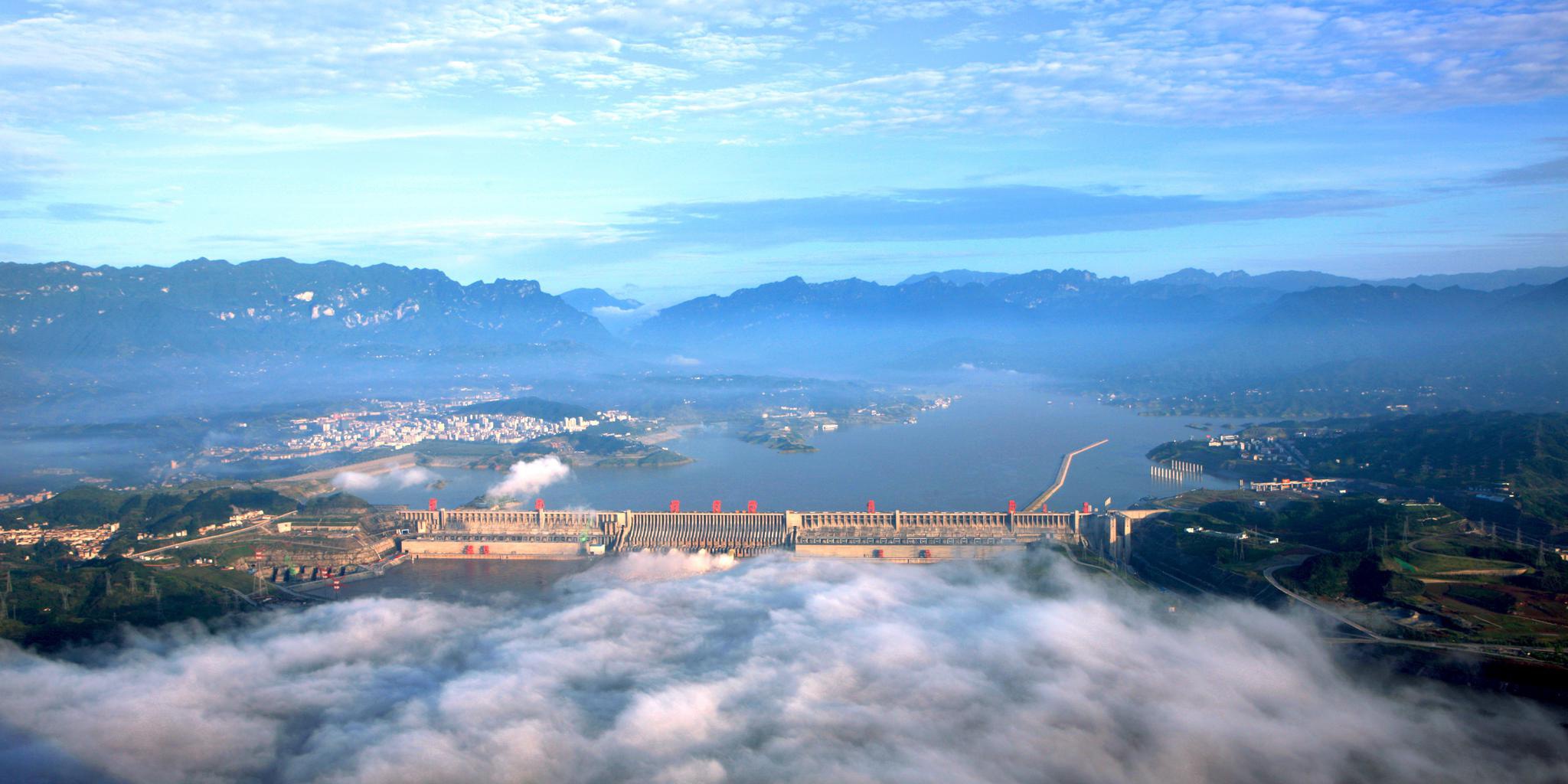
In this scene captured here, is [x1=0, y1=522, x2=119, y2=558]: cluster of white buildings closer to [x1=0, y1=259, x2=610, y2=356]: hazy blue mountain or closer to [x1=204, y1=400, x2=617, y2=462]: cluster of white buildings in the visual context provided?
[x1=204, y1=400, x2=617, y2=462]: cluster of white buildings

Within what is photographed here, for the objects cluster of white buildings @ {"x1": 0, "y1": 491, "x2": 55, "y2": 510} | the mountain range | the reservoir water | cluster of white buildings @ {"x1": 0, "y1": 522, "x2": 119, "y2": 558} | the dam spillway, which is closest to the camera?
cluster of white buildings @ {"x1": 0, "y1": 522, "x2": 119, "y2": 558}

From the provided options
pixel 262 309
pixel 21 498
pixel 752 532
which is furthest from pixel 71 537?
pixel 262 309

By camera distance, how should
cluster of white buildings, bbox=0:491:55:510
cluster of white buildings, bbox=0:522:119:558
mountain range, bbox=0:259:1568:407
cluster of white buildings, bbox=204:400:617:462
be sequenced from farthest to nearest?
mountain range, bbox=0:259:1568:407, cluster of white buildings, bbox=204:400:617:462, cluster of white buildings, bbox=0:491:55:510, cluster of white buildings, bbox=0:522:119:558

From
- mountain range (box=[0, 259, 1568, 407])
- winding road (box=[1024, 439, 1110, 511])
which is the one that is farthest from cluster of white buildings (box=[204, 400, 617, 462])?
Answer: winding road (box=[1024, 439, 1110, 511])

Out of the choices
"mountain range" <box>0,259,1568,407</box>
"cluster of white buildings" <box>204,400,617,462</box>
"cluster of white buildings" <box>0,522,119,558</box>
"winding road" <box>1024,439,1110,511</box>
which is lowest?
"winding road" <box>1024,439,1110,511</box>

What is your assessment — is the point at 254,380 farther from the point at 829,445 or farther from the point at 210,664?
the point at 210,664

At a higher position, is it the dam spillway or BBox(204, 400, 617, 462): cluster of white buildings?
BBox(204, 400, 617, 462): cluster of white buildings
